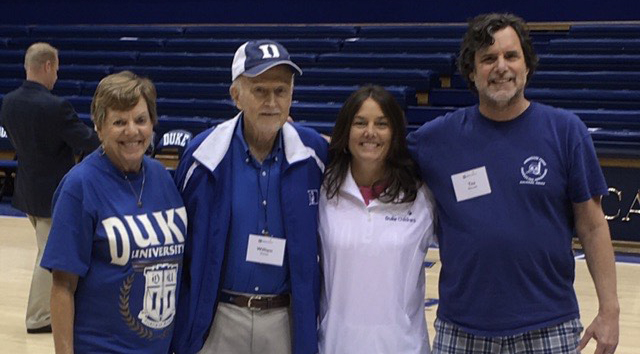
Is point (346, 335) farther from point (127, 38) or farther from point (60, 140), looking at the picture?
point (127, 38)

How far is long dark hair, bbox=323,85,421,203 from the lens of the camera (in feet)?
8.09

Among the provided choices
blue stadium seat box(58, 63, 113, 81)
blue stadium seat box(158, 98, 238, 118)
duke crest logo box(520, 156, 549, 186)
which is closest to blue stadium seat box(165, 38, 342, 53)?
blue stadium seat box(58, 63, 113, 81)

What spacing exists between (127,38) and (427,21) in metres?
3.78

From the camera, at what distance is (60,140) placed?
4852 mm

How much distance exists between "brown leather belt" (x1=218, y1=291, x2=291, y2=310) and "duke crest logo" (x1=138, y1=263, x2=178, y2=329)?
0.15 meters

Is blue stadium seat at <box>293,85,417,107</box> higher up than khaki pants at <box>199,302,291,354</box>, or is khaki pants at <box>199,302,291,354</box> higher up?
blue stadium seat at <box>293,85,417,107</box>

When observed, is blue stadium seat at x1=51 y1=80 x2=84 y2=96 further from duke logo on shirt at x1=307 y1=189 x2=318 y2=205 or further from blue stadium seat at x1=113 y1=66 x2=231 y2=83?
duke logo on shirt at x1=307 y1=189 x2=318 y2=205

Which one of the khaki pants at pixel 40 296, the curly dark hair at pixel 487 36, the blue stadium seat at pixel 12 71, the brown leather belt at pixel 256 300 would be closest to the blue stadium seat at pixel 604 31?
the blue stadium seat at pixel 12 71

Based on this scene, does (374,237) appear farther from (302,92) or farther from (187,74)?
(187,74)

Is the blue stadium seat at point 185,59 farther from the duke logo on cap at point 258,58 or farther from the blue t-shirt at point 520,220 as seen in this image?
the blue t-shirt at point 520,220

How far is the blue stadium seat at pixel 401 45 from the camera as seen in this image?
9898 millimetres

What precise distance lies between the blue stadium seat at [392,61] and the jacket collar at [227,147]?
7173 millimetres

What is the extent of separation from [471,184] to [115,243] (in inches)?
36.1

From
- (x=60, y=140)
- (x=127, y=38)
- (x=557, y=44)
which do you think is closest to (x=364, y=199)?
(x=60, y=140)
